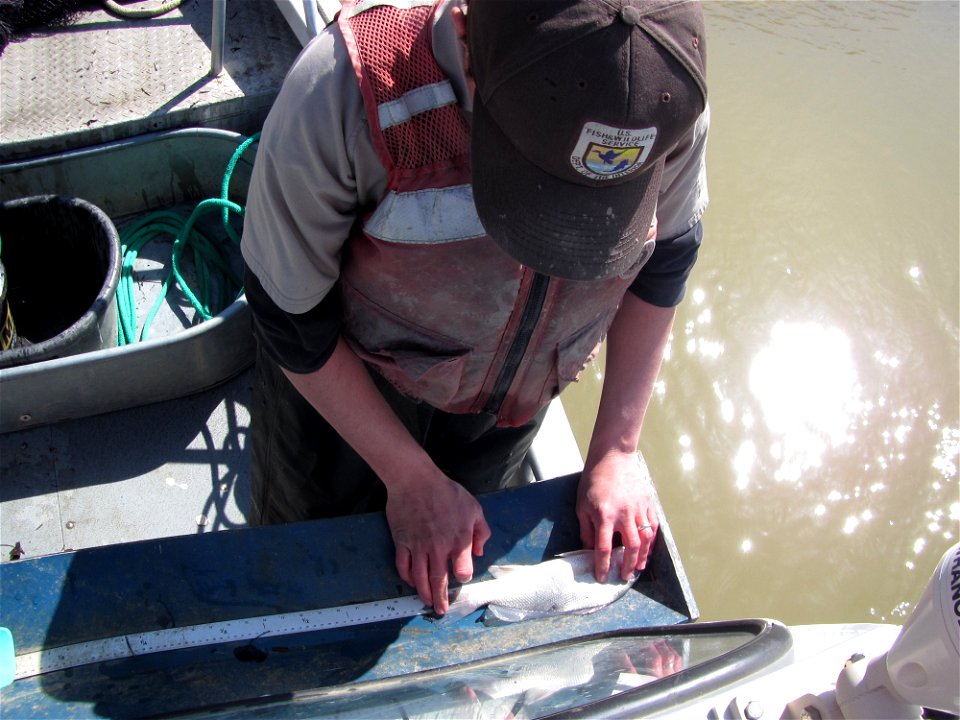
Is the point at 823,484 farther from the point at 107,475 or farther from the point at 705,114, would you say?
the point at 107,475

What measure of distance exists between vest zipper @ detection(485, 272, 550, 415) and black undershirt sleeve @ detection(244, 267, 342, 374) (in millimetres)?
376

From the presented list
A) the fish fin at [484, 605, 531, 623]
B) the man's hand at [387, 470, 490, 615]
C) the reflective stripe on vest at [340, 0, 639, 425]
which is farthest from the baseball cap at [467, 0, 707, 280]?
the fish fin at [484, 605, 531, 623]

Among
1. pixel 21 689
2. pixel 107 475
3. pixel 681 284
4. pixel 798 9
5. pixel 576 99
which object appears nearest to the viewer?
pixel 576 99

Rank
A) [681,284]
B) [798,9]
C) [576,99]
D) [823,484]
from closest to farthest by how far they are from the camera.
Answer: [576,99] → [681,284] → [823,484] → [798,9]

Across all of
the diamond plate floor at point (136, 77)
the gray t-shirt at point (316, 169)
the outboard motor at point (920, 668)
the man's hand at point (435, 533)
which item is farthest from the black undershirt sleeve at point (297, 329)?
the diamond plate floor at point (136, 77)

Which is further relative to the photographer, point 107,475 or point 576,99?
point 107,475

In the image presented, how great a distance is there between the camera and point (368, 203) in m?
1.41

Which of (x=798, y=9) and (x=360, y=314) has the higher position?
(x=798, y=9)

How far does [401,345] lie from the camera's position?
166cm

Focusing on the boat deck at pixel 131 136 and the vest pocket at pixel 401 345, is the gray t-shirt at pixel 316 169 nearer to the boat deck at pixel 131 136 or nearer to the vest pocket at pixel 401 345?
the vest pocket at pixel 401 345

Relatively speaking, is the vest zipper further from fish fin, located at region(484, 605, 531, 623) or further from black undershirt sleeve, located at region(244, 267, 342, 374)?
fish fin, located at region(484, 605, 531, 623)

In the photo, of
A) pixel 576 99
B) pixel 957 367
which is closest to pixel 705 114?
pixel 576 99

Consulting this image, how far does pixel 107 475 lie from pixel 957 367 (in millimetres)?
3855

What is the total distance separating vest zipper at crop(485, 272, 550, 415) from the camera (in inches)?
61.4
